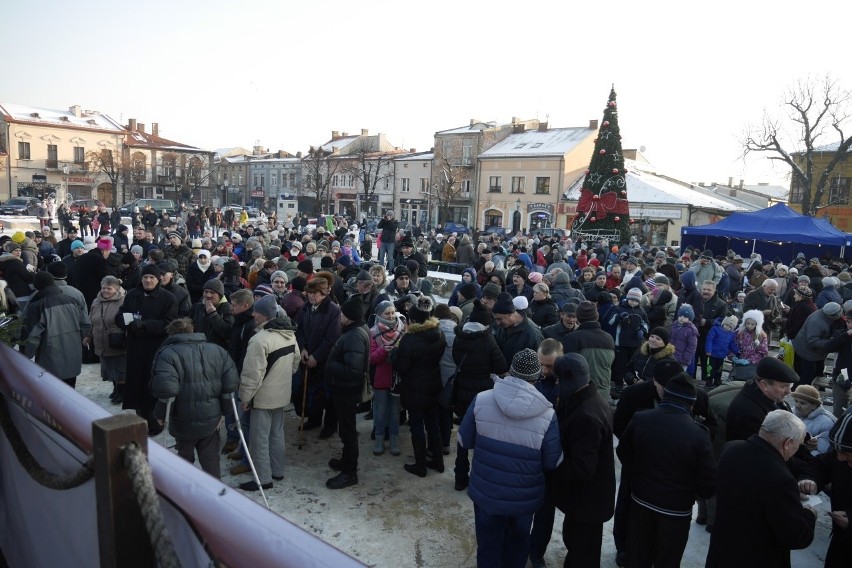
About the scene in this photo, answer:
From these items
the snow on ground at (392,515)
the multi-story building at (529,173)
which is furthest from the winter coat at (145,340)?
the multi-story building at (529,173)

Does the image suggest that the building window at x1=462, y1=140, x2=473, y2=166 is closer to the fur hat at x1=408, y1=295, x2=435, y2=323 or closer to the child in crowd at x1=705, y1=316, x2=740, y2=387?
the child in crowd at x1=705, y1=316, x2=740, y2=387

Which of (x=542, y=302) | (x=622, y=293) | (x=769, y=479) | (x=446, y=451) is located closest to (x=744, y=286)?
(x=622, y=293)

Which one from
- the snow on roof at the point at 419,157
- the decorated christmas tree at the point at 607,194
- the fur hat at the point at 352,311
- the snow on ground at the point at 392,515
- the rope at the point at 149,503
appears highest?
the snow on roof at the point at 419,157

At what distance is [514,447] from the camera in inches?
139

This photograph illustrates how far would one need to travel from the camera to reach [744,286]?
13688 millimetres

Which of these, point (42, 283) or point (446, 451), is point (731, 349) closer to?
point (446, 451)

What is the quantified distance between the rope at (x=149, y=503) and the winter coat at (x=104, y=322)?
5.64 m

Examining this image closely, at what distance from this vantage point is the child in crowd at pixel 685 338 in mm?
7234

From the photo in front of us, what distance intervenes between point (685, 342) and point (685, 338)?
0.05 m

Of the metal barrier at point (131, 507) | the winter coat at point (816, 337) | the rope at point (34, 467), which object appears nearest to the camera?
the metal barrier at point (131, 507)

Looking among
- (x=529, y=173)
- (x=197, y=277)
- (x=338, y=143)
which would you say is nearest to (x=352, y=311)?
(x=197, y=277)

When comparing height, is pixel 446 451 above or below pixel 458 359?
below

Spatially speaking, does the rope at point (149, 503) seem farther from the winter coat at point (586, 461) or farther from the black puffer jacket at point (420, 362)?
the black puffer jacket at point (420, 362)

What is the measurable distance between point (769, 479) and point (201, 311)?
216 inches
